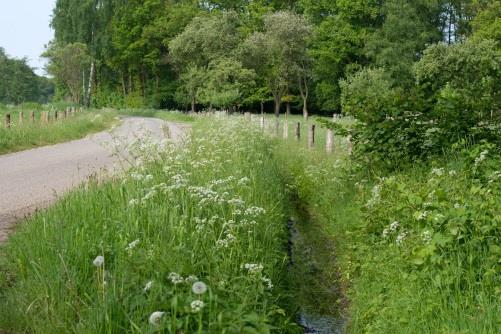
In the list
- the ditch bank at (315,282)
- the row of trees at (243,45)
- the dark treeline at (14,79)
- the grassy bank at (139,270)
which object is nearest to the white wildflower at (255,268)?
the grassy bank at (139,270)

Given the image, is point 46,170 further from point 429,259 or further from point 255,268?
point 429,259

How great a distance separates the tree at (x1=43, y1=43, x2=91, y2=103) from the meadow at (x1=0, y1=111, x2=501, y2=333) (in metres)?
63.0

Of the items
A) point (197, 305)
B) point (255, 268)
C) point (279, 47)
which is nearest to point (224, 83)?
point (279, 47)

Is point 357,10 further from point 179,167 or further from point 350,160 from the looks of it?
point 179,167

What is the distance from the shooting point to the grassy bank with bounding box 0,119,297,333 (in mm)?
3492

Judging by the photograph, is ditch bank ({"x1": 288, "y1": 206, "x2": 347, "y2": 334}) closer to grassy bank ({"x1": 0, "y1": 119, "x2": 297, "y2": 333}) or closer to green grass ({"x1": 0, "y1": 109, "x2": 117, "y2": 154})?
grassy bank ({"x1": 0, "y1": 119, "x2": 297, "y2": 333})

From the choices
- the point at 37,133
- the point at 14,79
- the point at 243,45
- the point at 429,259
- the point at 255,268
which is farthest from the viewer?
the point at 14,79

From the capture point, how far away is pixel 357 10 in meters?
63.3

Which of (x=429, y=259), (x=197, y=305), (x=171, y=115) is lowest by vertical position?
(x=429, y=259)

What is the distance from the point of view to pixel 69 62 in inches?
2625

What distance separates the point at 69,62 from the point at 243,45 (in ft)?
80.3

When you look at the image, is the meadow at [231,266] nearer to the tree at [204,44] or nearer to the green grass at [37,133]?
the green grass at [37,133]

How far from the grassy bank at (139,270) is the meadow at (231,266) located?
0.01m

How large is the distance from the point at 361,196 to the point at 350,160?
2289 mm
